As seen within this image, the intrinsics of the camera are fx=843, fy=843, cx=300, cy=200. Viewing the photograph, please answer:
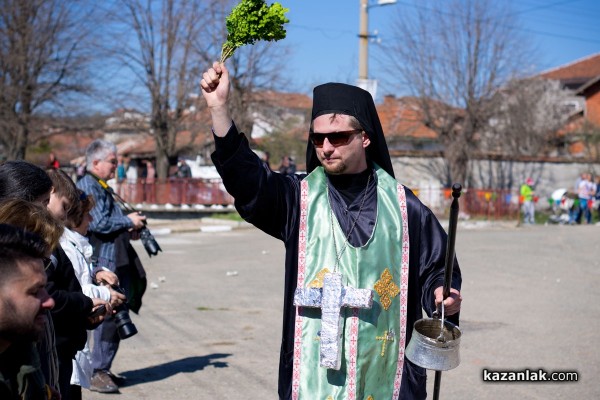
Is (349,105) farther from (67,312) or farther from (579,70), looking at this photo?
(579,70)

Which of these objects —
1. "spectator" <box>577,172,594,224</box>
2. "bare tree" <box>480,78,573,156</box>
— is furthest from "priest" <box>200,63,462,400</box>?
"bare tree" <box>480,78,573,156</box>

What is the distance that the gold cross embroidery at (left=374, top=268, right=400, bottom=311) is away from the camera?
3.65 metres

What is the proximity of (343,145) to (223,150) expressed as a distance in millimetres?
607

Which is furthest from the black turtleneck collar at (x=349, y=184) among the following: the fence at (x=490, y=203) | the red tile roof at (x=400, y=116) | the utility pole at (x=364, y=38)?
the red tile roof at (x=400, y=116)

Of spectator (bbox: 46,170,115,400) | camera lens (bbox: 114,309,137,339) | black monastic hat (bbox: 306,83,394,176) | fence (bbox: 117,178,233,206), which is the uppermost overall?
black monastic hat (bbox: 306,83,394,176)

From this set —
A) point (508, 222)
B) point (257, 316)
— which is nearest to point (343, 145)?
point (257, 316)

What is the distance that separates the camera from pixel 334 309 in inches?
138

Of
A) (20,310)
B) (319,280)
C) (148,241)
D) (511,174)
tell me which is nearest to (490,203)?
(511,174)

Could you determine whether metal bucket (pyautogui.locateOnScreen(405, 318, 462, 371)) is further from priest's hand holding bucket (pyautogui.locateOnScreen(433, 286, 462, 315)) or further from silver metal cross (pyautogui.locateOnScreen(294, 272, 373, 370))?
silver metal cross (pyautogui.locateOnScreen(294, 272, 373, 370))

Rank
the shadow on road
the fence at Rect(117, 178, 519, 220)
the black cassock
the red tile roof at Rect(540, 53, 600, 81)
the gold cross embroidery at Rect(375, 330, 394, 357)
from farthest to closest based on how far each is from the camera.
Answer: the red tile roof at Rect(540, 53, 600, 81), the fence at Rect(117, 178, 519, 220), the shadow on road, the gold cross embroidery at Rect(375, 330, 394, 357), the black cassock

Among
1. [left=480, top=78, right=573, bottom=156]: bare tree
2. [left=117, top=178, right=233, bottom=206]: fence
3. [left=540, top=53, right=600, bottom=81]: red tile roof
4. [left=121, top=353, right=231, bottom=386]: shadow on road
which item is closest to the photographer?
[left=121, top=353, right=231, bottom=386]: shadow on road

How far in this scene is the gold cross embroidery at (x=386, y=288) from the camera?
3652 millimetres

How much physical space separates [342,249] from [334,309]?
30 centimetres

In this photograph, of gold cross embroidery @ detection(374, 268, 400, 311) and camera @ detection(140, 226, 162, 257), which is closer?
gold cross embroidery @ detection(374, 268, 400, 311)
